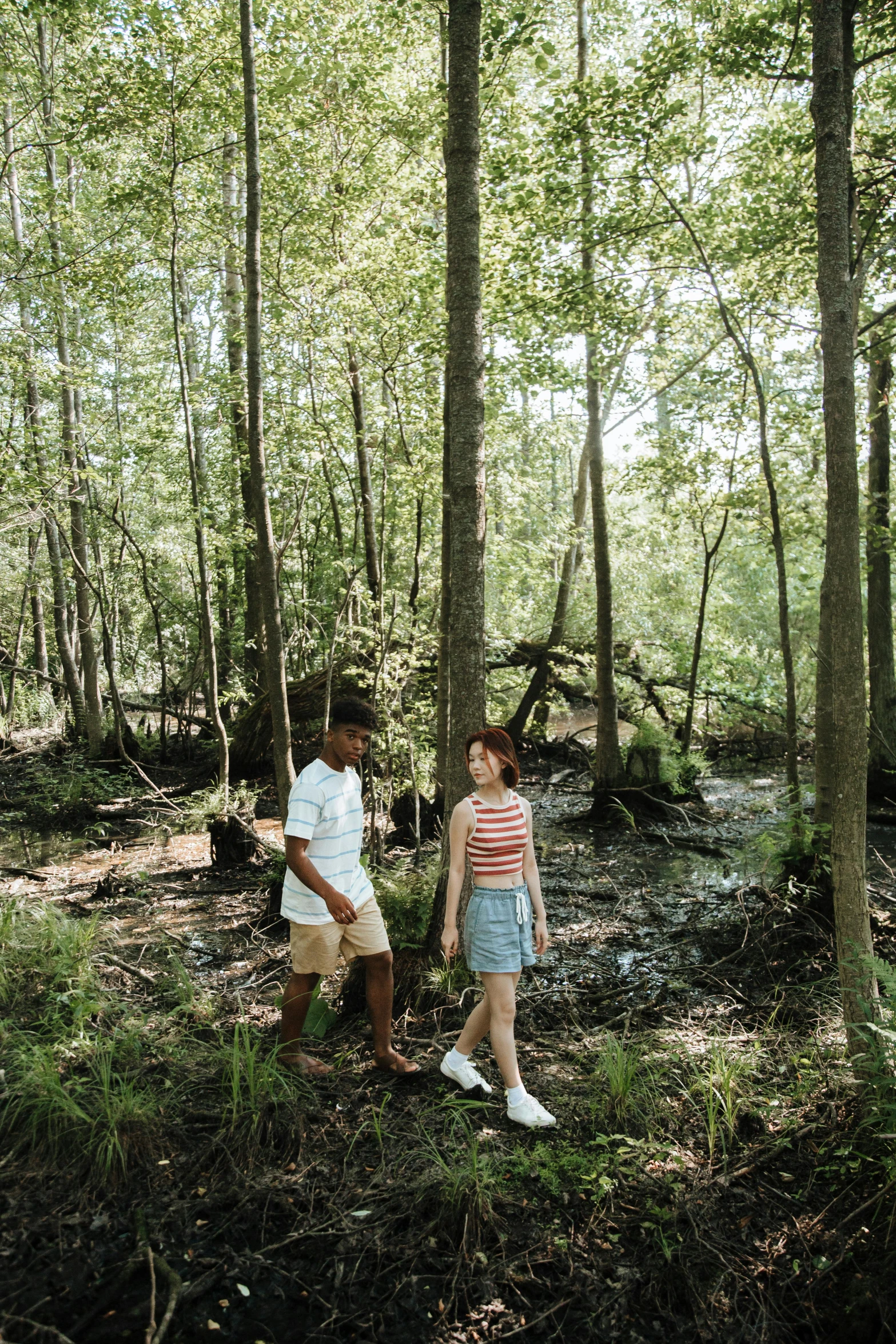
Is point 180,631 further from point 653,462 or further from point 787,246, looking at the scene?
point 787,246

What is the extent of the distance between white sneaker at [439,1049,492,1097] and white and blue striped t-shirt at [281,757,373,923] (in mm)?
880

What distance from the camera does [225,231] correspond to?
11.2 meters

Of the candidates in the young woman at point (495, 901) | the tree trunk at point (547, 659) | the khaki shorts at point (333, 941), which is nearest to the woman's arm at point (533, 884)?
the young woman at point (495, 901)

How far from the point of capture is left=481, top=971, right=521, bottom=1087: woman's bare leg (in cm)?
369

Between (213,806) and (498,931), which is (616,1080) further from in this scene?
(213,806)

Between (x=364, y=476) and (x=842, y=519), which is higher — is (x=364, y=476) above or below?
above

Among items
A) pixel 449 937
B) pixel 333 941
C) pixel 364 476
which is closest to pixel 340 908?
pixel 333 941

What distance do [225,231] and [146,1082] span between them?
430 inches

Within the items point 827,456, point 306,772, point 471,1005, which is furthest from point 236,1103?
point 827,456

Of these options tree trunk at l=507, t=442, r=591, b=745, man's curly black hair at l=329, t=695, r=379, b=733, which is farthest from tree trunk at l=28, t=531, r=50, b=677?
man's curly black hair at l=329, t=695, r=379, b=733

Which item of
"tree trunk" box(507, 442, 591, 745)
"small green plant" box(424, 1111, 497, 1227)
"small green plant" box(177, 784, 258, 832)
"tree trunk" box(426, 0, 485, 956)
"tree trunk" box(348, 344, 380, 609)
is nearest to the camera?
"small green plant" box(424, 1111, 497, 1227)

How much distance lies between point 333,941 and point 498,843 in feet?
3.10

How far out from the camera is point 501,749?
3.86m

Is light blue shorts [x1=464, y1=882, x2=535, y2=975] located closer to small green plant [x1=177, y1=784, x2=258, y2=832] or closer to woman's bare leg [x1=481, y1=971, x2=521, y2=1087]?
woman's bare leg [x1=481, y1=971, x2=521, y2=1087]
